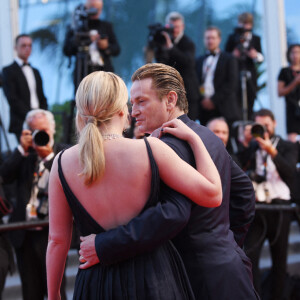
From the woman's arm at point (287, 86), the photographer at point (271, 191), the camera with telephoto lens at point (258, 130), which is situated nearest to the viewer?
the camera with telephoto lens at point (258, 130)

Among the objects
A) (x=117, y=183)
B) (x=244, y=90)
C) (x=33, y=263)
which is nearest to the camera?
(x=117, y=183)

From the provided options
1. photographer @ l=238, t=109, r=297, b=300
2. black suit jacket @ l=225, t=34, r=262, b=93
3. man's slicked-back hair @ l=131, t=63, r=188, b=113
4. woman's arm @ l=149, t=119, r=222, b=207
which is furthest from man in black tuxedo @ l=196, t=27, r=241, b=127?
woman's arm @ l=149, t=119, r=222, b=207

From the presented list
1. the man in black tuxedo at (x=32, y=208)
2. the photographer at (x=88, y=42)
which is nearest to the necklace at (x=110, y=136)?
the man in black tuxedo at (x=32, y=208)

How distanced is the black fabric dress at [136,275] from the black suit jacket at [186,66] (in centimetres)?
403

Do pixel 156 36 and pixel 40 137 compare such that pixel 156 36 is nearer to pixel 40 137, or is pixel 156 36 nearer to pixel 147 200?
pixel 40 137

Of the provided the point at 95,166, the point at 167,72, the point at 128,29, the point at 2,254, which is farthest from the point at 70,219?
the point at 128,29

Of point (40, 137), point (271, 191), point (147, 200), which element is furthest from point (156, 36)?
point (147, 200)

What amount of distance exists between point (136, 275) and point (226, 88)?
461cm

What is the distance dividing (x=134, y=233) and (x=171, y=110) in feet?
2.24

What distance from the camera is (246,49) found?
702cm

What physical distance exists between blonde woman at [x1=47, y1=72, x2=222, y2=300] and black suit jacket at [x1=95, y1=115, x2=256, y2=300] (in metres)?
0.06

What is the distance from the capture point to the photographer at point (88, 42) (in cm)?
577

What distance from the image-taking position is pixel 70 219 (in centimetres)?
233

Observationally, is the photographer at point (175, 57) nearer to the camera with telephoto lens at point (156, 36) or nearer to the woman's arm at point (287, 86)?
the camera with telephoto lens at point (156, 36)
